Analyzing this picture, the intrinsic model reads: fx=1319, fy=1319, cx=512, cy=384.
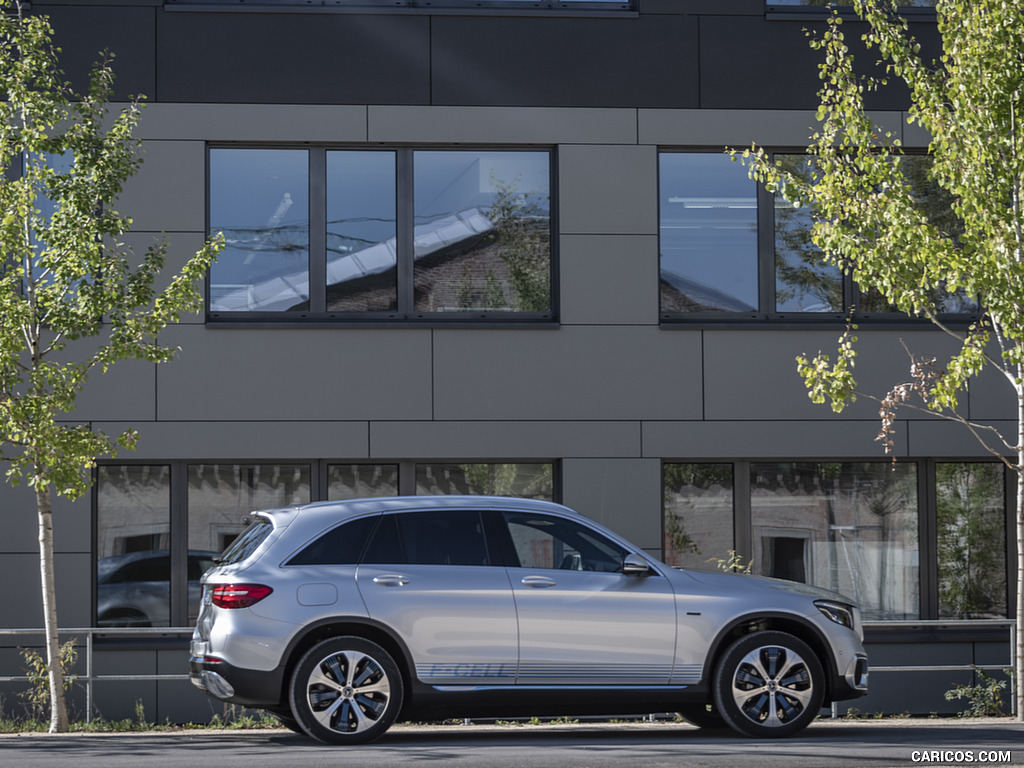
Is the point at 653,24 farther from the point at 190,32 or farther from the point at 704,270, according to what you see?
the point at 190,32

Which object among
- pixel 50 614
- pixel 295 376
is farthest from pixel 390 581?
pixel 295 376

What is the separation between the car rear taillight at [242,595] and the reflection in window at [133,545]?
5305 millimetres

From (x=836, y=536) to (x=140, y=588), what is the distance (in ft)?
24.7

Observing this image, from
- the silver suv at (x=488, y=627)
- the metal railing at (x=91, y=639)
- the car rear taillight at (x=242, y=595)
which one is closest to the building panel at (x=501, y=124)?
the metal railing at (x=91, y=639)

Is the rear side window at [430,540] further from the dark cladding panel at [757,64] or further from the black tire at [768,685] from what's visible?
the dark cladding panel at [757,64]

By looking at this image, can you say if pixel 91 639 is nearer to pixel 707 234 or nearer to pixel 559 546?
pixel 559 546

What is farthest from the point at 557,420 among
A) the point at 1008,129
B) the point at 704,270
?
the point at 1008,129

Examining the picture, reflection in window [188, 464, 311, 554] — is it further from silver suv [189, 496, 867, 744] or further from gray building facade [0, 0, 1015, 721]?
silver suv [189, 496, 867, 744]

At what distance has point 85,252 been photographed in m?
11.2

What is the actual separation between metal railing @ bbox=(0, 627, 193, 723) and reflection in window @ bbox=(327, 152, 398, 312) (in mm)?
3857

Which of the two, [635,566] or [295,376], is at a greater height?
[295,376]

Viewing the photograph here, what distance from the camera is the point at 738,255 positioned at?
48.0ft

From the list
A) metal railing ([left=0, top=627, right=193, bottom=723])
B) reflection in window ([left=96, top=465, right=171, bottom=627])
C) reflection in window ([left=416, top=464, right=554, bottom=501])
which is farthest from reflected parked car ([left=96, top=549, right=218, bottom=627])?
reflection in window ([left=416, top=464, right=554, bottom=501])

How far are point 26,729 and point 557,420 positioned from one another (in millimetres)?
6013
